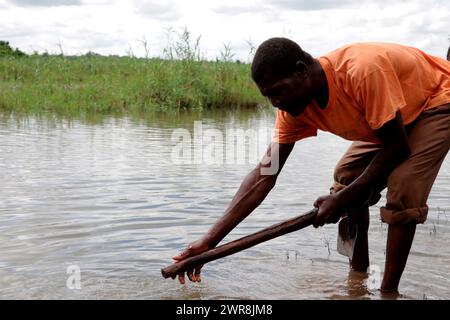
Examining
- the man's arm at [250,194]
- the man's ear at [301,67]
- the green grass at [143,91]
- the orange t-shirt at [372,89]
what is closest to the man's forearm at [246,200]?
the man's arm at [250,194]

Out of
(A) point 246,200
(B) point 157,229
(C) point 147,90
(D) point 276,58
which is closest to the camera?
(D) point 276,58

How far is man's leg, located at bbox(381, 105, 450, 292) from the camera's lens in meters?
2.93

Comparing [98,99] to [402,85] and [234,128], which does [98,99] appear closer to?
[234,128]

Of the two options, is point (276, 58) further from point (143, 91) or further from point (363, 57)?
point (143, 91)

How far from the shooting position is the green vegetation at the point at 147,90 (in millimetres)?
12727

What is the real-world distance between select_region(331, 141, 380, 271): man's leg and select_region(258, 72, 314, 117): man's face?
0.63 m

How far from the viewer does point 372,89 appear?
8.93 ft

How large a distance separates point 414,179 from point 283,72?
72 cm

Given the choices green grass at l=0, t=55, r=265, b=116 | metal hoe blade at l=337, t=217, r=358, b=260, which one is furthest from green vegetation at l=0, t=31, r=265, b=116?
metal hoe blade at l=337, t=217, r=358, b=260

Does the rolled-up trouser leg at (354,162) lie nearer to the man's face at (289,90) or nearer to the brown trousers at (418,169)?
the brown trousers at (418,169)

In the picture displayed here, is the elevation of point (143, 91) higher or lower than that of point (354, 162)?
higher

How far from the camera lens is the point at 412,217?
9.64 ft

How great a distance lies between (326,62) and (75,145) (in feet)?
17.6

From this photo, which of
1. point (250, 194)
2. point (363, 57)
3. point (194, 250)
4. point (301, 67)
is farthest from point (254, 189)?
point (363, 57)
